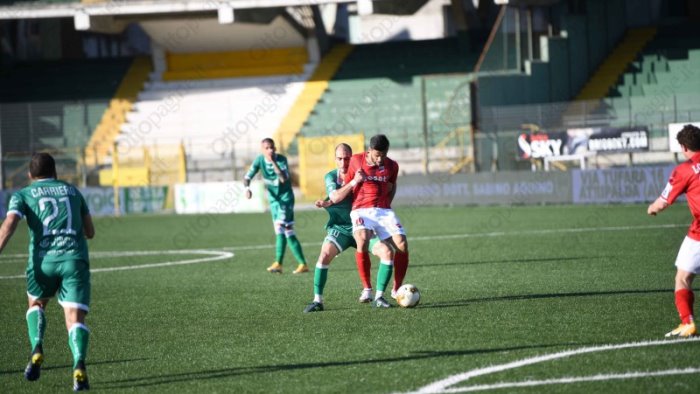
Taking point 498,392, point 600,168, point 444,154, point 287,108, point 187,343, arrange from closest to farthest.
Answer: point 498,392, point 187,343, point 600,168, point 444,154, point 287,108

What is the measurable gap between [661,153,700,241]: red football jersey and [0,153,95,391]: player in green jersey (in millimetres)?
5187

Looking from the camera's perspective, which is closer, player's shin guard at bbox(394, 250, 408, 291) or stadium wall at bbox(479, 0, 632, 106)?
player's shin guard at bbox(394, 250, 408, 291)

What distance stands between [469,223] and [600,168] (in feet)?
23.2

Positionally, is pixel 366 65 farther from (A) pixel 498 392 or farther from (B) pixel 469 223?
(A) pixel 498 392

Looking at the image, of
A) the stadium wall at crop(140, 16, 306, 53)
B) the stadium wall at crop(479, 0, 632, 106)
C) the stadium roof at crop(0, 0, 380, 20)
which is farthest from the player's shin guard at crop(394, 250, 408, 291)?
the stadium wall at crop(140, 16, 306, 53)

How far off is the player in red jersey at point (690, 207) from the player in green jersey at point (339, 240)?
12.7ft

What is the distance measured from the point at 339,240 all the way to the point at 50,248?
5094 millimetres

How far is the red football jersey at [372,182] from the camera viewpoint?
42.0ft

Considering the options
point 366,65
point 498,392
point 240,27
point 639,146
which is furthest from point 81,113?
point 498,392

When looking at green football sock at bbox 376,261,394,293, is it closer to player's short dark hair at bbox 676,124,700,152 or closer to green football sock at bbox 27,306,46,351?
player's short dark hair at bbox 676,124,700,152

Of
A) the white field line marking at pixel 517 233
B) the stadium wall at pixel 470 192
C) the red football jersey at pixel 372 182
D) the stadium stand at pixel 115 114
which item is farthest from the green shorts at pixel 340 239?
the stadium stand at pixel 115 114

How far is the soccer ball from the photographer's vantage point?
502 inches

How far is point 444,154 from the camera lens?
1540 inches

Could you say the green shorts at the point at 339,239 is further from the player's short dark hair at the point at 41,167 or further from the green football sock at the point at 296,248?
the player's short dark hair at the point at 41,167
